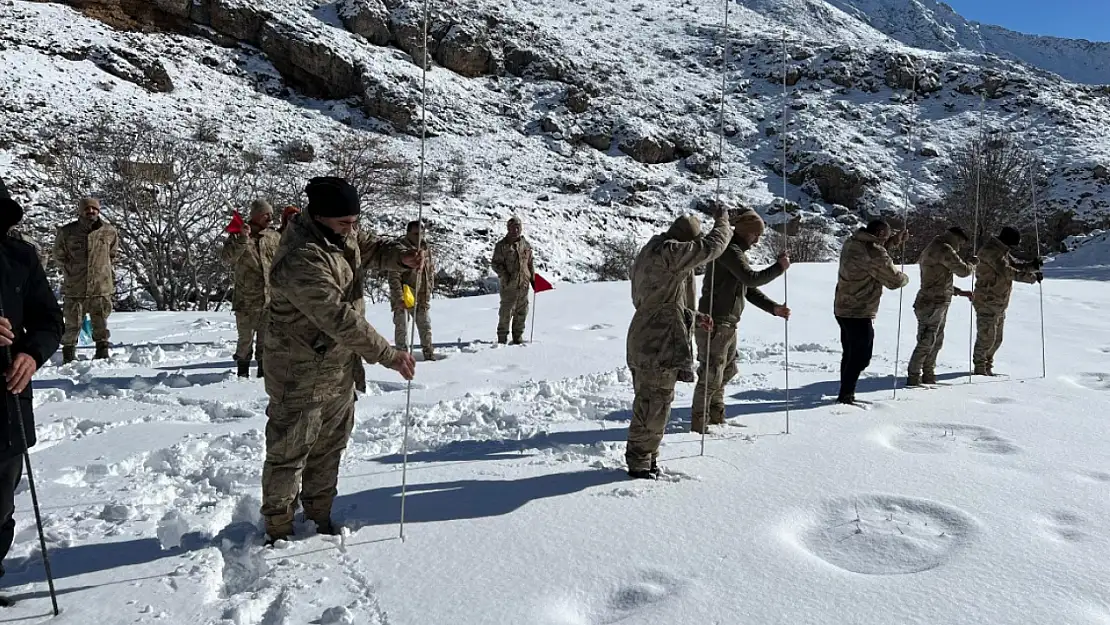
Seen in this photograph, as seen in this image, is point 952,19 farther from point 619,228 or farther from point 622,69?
point 619,228

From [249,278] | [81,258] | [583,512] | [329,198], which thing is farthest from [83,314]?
[583,512]

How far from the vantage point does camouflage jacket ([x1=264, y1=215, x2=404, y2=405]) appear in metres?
2.95

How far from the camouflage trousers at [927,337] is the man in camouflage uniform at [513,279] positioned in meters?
5.06

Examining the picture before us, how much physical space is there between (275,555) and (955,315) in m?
12.0

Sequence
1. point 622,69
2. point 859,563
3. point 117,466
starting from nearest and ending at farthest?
point 859,563 → point 117,466 → point 622,69

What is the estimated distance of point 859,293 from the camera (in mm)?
6164

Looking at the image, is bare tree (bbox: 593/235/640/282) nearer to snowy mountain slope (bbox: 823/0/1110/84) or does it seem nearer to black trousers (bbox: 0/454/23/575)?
black trousers (bbox: 0/454/23/575)

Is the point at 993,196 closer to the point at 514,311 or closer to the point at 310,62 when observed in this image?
the point at 514,311

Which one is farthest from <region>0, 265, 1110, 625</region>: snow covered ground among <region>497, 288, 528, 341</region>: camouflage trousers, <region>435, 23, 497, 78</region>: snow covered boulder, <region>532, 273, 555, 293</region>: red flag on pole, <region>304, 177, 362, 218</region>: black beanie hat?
<region>435, 23, 497, 78</region>: snow covered boulder

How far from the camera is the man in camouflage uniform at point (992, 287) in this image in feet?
25.3

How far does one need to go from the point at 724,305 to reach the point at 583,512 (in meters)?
2.45

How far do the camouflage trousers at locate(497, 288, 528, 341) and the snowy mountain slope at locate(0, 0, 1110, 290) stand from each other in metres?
13.0

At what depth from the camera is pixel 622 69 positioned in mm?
52562

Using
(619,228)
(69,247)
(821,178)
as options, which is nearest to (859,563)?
(69,247)
